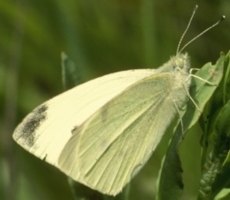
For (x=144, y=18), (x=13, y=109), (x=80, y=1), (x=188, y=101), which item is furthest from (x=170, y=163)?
(x=80, y=1)

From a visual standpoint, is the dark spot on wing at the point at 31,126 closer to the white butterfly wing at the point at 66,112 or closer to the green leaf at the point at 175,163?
the white butterfly wing at the point at 66,112

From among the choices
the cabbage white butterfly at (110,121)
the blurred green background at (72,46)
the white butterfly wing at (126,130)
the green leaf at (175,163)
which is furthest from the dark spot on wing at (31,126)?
the blurred green background at (72,46)

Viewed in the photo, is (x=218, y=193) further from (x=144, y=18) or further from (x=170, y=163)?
(x=144, y=18)

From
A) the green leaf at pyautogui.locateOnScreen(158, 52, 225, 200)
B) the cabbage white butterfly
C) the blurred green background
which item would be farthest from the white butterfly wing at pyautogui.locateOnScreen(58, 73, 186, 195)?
the blurred green background

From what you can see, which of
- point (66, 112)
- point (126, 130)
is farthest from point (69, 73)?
point (126, 130)

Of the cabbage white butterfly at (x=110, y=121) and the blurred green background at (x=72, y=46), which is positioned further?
the blurred green background at (x=72, y=46)

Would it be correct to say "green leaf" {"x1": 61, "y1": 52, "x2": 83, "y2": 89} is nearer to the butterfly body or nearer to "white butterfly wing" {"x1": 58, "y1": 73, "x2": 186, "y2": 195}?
the butterfly body

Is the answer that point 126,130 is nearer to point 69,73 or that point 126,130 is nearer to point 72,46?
point 69,73

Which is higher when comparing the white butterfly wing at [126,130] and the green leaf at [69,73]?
the green leaf at [69,73]
